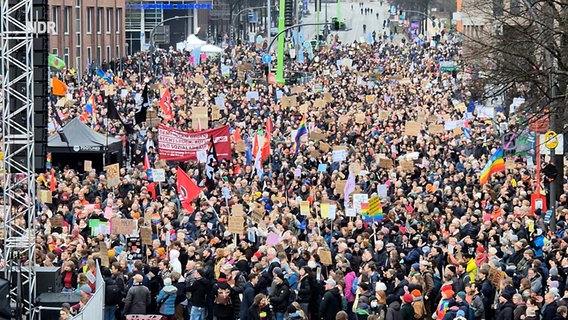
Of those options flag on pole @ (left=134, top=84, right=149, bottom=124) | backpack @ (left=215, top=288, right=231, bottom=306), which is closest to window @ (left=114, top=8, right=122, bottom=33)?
flag on pole @ (left=134, top=84, right=149, bottom=124)

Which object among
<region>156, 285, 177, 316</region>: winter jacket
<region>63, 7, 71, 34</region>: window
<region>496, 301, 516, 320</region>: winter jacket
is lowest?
<region>156, 285, 177, 316</region>: winter jacket

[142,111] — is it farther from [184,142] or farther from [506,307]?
[506,307]

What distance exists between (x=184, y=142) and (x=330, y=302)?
12748mm

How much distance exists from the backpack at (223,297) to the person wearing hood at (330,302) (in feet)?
4.54

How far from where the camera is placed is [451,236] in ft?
77.6

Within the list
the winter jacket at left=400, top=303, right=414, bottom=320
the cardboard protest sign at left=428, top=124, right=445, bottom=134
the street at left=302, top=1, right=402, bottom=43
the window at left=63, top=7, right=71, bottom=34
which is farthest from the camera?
the street at left=302, top=1, right=402, bottom=43

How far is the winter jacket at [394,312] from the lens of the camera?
18.8 meters

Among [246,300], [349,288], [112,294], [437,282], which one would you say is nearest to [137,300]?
[112,294]

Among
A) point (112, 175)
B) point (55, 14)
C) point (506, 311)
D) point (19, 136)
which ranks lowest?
point (112, 175)

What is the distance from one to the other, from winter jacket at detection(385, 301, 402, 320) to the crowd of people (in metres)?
0.07

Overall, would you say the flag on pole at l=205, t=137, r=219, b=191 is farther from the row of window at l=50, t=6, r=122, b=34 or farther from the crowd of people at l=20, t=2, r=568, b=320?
the row of window at l=50, t=6, r=122, b=34

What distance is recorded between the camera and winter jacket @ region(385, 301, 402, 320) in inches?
739

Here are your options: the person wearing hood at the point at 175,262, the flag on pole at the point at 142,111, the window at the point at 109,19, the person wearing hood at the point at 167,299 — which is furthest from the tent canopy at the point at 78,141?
the window at the point at 109,19

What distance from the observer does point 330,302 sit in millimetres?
19750
